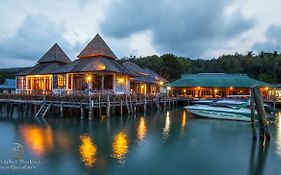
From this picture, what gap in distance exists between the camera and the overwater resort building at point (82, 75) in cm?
2622

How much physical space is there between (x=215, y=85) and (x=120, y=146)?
3338 cm

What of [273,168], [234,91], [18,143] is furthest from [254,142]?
[234,91]

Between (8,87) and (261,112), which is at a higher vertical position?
(8,87)

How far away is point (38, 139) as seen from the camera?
15.0m

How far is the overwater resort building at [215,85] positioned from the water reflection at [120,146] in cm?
2974

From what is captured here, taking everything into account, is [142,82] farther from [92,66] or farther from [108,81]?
[92,66]

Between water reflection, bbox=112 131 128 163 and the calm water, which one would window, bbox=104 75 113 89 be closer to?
the calm water

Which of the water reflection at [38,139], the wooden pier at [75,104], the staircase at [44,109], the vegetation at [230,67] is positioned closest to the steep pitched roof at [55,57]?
the wooden pier at [75,104]

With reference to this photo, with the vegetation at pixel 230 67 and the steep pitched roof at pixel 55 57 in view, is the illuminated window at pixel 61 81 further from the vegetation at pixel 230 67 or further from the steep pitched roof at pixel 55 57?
the vegetation at pixel 230 67

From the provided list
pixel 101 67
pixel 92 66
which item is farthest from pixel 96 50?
pixel 101 67

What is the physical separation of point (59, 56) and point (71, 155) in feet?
82.3

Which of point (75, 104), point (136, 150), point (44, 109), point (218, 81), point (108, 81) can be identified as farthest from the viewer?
point (218, 81)

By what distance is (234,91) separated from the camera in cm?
4441

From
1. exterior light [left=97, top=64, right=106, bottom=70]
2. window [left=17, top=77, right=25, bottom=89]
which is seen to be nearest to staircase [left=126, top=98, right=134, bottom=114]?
exterior light [left=97, top=64, right=106, bottom=70]
